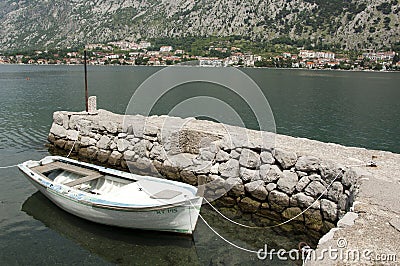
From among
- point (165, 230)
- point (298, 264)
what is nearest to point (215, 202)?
point (165, 230)

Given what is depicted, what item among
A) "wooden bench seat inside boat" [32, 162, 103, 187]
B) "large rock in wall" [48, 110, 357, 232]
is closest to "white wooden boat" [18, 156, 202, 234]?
"wooden bench seat inside boat" [32, 162, 103, 187]

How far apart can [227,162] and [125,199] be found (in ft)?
12.1

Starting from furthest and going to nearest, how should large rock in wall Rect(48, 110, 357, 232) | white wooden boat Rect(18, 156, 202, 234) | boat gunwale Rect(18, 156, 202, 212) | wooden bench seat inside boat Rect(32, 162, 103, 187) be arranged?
wooden bench seat inside boat Rect(32, 162, 103, 187)
large rock in wall Rect(48, 110, 357, 232)
white wooden boat Rect(18, 156, 202, 234)
boat gunwale Rect(18, 156, 202, 212)

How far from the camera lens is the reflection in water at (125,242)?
329 inches

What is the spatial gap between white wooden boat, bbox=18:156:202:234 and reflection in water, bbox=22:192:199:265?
9.0 inches

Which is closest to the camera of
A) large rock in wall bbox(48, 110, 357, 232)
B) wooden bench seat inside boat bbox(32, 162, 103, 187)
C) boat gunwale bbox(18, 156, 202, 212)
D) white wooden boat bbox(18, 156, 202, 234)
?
boat gunwale bbox(18, 156, 202, 212)

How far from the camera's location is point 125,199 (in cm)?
909

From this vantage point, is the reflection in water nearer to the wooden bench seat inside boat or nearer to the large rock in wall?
the wooden bench seat inside boat

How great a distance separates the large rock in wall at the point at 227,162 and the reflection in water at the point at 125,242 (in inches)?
90.9

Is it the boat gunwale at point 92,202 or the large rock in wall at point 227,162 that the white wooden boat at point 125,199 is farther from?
the large rock in wall at point 227,162

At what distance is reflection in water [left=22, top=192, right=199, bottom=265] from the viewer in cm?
836

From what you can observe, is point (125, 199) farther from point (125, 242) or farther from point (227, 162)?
point (227, 162)

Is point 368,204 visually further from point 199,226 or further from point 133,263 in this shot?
point 133,263

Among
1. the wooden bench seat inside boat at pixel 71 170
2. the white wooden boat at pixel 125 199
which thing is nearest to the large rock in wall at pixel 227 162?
the white wooden boat at pixel 125 199
